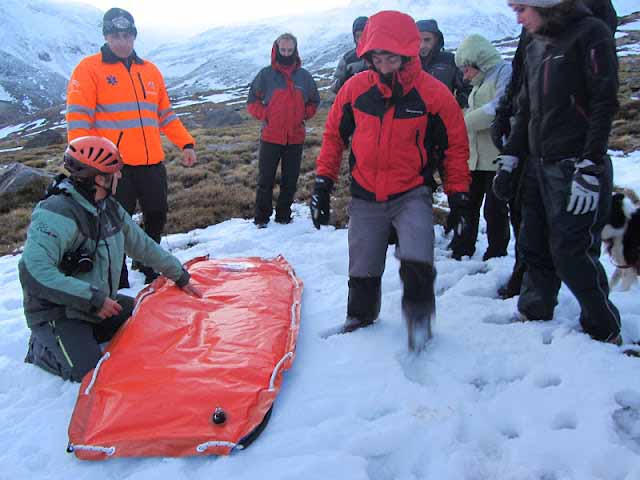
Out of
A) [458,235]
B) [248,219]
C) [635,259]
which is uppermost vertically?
[458,235]

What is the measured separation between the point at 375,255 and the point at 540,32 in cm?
174

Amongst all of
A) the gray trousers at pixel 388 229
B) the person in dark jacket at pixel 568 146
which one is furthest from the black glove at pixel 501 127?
the gray trousers at pixel 388 229

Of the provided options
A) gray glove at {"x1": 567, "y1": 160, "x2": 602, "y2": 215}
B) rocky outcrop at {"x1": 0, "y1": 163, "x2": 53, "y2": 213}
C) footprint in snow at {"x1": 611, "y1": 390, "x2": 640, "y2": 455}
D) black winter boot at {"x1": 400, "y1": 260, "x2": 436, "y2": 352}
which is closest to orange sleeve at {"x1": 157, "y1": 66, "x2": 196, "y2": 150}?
black winter boot at {"x1": 400, "y1": 260, "x2": 436, "y2": 352}

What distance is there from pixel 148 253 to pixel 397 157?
2173 mm

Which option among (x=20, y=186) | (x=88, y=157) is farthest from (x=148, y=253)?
(x=20, y=186)

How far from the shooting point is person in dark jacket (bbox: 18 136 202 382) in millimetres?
2992

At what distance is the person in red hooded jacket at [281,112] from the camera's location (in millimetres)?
6113

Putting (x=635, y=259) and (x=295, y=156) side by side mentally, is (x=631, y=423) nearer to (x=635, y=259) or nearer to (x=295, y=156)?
(x=635, y=259)

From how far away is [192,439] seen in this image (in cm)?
241

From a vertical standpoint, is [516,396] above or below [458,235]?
below

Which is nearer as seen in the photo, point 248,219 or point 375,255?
point 375,255

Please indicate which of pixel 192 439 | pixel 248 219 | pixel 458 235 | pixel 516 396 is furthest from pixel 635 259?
pixel 248 219

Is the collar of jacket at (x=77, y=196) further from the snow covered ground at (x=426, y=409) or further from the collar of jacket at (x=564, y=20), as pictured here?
the collar of jacket at (x=564, y=20)

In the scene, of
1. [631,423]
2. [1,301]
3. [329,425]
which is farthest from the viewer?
[1,301]
